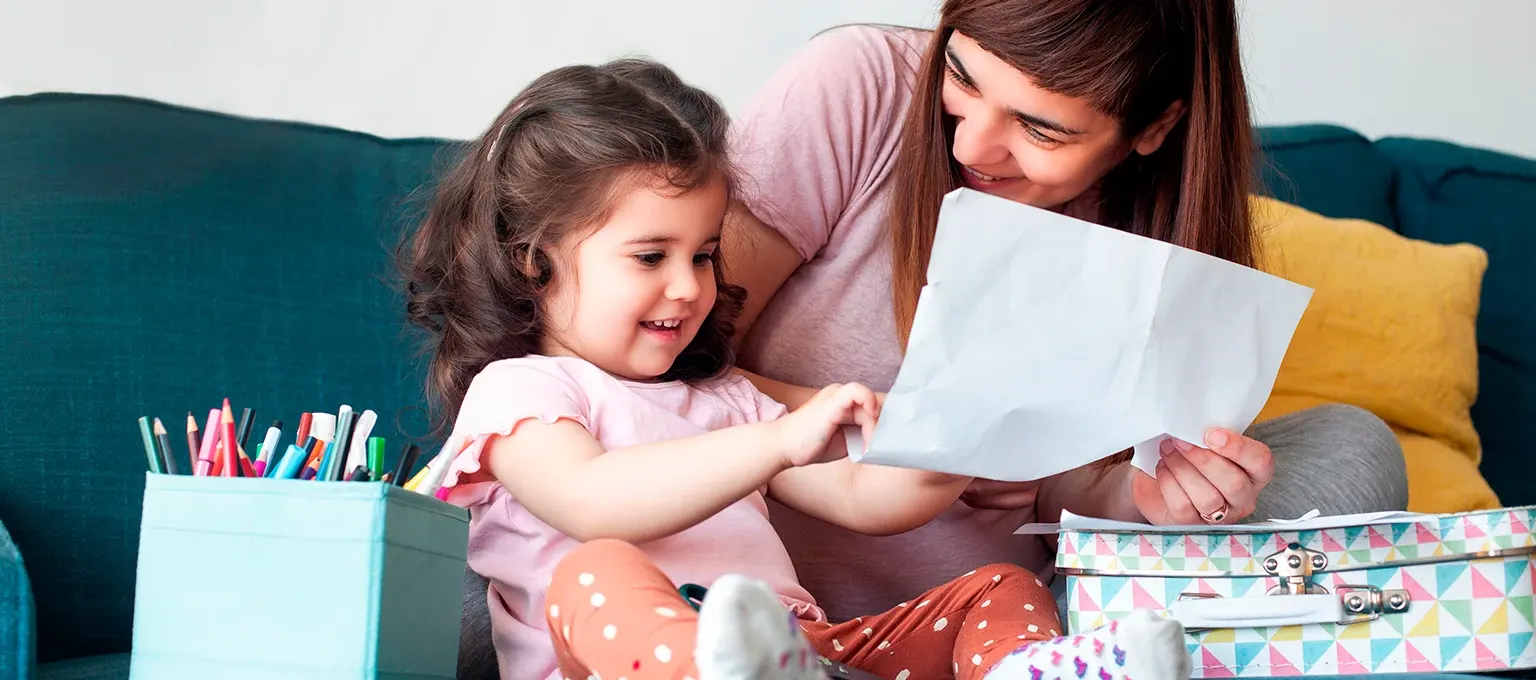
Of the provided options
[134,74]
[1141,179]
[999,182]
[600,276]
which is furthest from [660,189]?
[134,74]

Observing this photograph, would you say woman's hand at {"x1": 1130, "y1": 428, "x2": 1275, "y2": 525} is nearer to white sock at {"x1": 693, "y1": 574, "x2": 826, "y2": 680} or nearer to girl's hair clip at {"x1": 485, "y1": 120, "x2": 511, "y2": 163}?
white sock at {"x1": 693, "y1": 574, "x2": 826, "y2": 680}

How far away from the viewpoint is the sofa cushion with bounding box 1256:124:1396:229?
1.74 meters

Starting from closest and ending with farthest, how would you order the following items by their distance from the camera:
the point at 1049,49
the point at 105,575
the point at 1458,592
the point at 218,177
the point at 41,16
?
the point at 1458,592 < the point at 1049,49 < the point at 105,575 < the point at 218,177 < the point at 41,16

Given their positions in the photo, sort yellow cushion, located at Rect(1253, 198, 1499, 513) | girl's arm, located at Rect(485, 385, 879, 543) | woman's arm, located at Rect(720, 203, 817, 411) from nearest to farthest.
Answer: girl's arm, located at Rect(485, 385, 879, 543) → woman's arm, located at Rect(720, 203, 817, 411) → yellow cushion, located at Rect(1253, 198, 1499, 513)

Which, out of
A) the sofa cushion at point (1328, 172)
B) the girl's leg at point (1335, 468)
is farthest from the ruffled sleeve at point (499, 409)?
the sofa cushion at point (1328, 172)

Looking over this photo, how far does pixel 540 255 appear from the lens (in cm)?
106

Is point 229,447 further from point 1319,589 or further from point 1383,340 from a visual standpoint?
point 1383,340

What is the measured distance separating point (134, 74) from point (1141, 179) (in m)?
1.20

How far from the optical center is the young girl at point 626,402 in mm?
875

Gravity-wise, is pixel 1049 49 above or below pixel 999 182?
above

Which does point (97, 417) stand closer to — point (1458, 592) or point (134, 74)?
point (134, 74)

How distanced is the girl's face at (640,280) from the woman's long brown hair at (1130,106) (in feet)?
0.60

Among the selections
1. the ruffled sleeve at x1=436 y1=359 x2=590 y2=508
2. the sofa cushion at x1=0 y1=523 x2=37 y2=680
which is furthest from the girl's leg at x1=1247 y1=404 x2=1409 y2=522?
the sofa cushion at x1=0 y1=523 x2=37 y2=680

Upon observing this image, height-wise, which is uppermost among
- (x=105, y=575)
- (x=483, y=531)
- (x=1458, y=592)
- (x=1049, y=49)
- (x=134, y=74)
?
(x=1049, y=49)
